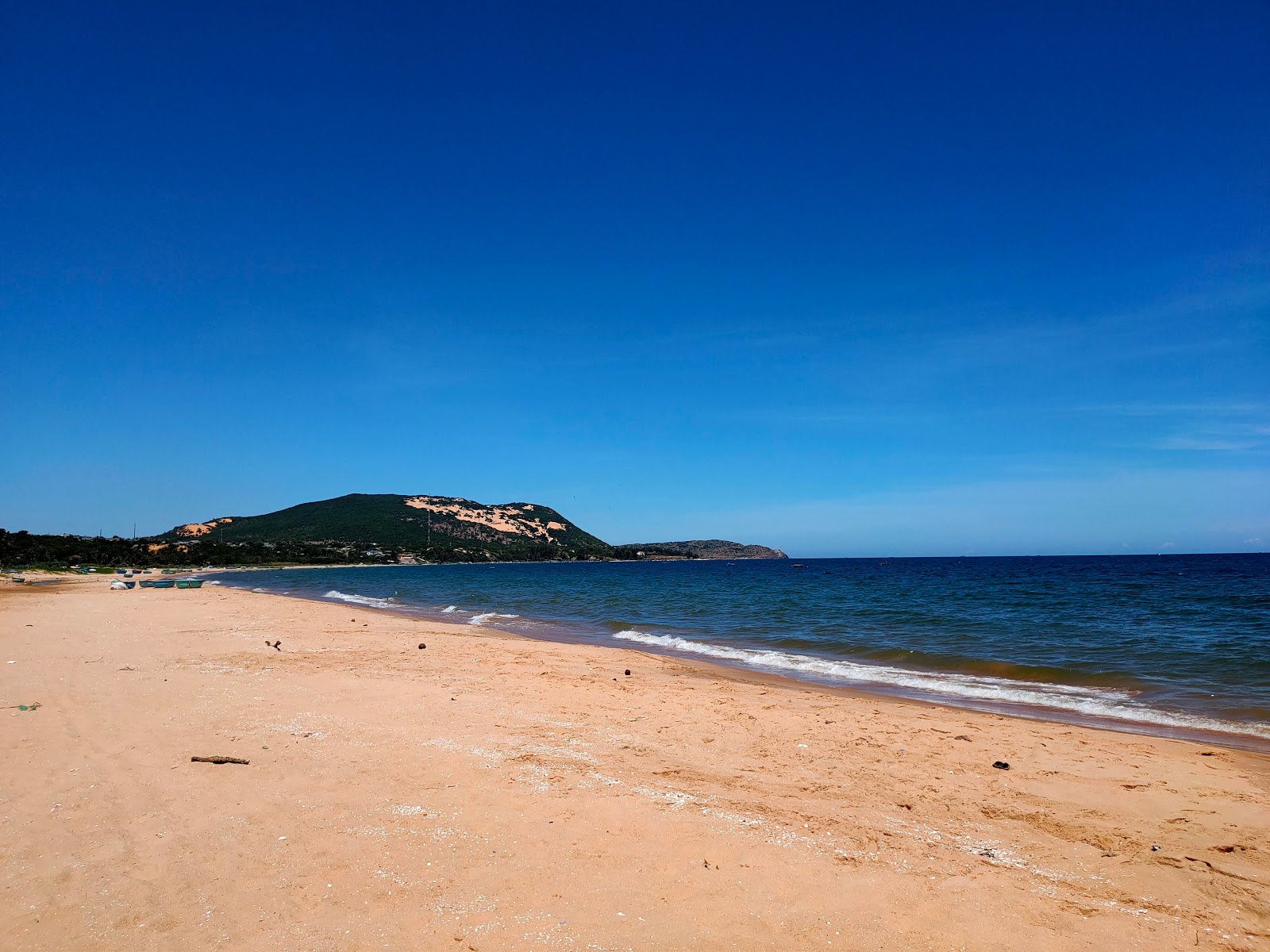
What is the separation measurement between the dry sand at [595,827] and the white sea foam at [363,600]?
1046 inches

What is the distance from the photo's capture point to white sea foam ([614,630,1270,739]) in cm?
1095

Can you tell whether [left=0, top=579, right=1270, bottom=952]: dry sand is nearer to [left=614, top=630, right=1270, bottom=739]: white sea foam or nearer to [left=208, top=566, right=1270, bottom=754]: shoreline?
[left=208, top=566, right=1270, bottom=754]: shoreline


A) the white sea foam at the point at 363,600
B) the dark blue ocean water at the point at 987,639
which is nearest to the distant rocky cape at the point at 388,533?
the white sea foam at the point at 363,600

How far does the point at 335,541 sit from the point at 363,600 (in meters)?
117

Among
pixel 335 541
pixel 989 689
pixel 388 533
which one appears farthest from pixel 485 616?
pixel 388 533

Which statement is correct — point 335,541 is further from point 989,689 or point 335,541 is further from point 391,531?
point 989,689

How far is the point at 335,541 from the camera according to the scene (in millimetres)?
146375

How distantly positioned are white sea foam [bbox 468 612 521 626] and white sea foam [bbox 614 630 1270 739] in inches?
426

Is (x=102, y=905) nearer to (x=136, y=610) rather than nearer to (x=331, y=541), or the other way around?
(x=136, y=610)

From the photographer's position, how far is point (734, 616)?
2898cm

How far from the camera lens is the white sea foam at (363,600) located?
3659cm

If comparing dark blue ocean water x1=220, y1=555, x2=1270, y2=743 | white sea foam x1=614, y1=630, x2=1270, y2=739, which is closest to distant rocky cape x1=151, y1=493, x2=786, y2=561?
dark blue ocean water x1=220, y1=555, x2=1270, y2=743

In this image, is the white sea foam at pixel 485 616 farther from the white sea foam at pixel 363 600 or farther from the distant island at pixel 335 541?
the distant island at pixel 335 541

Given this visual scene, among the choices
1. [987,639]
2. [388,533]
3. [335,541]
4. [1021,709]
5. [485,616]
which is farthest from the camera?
[388,533]
